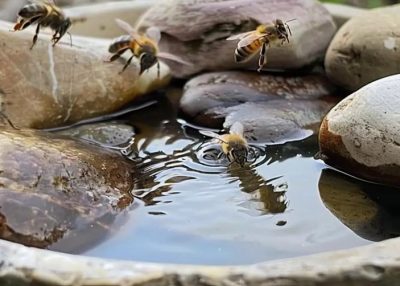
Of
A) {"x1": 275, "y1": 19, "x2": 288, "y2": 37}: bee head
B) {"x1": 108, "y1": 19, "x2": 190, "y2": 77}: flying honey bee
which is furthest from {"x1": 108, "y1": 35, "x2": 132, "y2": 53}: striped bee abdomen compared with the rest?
{"x1": 275, "y1": 19, "x2": 288, "y2": 37}: bee head

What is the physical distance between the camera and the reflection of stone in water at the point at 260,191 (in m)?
1.75

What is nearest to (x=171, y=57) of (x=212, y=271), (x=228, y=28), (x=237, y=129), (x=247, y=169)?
(x=228, y=28)

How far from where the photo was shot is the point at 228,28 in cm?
248

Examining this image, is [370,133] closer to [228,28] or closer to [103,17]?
[228,28]

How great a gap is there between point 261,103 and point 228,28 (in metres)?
0.32

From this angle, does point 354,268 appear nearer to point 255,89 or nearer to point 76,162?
point 76,162

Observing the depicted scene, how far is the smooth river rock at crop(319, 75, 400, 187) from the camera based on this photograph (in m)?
1.84

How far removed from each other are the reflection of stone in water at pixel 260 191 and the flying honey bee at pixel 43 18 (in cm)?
66

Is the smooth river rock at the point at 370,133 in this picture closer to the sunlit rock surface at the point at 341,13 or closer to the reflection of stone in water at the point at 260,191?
the reflection of stone in water at the point at 260,191

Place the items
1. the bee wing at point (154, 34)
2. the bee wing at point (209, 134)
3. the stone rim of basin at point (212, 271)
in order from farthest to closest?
the bee wing at point (154, 34), the bee wing at point (209, 134), the stone rim of basin at point (212, 271)

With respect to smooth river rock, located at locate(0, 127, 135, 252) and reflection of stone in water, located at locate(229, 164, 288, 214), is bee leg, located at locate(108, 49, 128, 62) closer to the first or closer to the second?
smooth river rock, located at locate(0, 127, 135, 252)

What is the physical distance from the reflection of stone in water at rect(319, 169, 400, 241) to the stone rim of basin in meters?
0.39

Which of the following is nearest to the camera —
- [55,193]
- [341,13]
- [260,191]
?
[55,193]

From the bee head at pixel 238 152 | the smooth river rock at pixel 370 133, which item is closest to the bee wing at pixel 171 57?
the bee head at pixel 238 152
